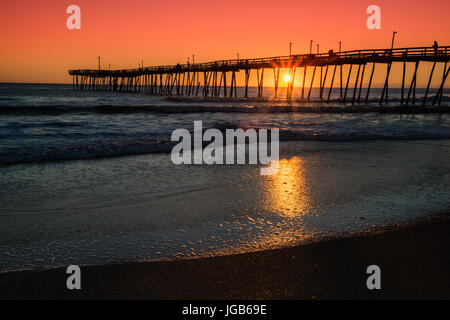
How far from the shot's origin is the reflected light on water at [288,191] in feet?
14.7

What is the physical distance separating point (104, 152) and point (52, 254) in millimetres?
6103

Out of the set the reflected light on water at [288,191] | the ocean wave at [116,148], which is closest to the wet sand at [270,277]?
the reflected light on water at [288,191]

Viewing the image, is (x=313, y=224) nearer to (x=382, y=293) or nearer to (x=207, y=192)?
(x=382, y=293)

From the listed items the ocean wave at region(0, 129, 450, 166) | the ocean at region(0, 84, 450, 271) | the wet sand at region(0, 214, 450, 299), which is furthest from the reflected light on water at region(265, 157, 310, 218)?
the ocean wave at region(0, 129, 450, 166)

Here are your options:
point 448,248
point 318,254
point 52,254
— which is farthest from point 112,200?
point 448,248

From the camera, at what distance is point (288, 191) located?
541 centimetres

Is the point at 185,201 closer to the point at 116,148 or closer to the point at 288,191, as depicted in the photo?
the point at 288,191

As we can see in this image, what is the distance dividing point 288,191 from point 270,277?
2815mm

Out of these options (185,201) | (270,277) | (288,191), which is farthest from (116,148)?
(270,277)

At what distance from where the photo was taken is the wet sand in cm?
249

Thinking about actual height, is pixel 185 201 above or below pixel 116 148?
below

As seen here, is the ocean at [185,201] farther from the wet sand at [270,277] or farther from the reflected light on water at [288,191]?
the wet sand at [270,277]

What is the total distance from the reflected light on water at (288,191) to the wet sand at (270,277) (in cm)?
115

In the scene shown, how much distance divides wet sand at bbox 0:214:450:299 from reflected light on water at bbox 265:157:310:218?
1.15 metres
